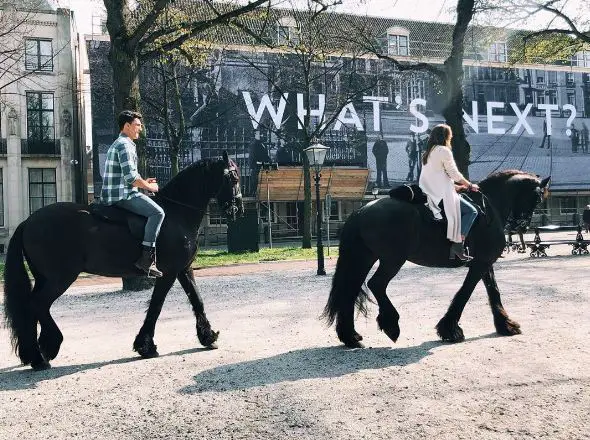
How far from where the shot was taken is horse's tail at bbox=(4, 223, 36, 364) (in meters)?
5.42

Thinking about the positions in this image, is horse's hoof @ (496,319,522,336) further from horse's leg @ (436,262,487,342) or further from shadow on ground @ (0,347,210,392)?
shadow on ground @ (0,347,210,392)

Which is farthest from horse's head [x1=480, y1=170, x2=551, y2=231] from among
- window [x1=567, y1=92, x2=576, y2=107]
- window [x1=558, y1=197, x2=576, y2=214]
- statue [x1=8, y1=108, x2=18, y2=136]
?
window [x1=567, y1=92, x2=576, y2=107]

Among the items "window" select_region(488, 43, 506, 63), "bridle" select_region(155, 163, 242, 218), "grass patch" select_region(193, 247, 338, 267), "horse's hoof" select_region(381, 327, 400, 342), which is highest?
"window" select_region(488, 43, 506, 63)

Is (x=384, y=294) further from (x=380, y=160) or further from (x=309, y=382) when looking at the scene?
(x=380, y=160)

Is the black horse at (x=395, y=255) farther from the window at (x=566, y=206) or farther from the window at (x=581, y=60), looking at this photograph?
the window at (x=581, y=60)

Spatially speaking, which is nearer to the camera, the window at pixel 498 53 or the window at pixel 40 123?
the window at pixel 40 123

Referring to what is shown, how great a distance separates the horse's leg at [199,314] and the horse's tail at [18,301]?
150 centimetres

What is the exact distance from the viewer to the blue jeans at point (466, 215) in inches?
239

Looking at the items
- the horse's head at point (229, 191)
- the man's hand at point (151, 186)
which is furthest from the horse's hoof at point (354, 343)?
the man's hand at point (151, 186)

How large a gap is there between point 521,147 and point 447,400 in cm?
3763

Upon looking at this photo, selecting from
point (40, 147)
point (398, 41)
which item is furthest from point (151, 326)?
point (398, 41)

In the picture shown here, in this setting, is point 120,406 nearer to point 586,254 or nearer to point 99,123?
point 586,254

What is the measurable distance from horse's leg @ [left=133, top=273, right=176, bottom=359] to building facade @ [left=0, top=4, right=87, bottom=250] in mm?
27043

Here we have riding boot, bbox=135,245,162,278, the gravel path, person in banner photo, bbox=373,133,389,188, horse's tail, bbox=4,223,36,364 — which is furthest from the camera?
person in banner photo, bbox=373,133,389,188
